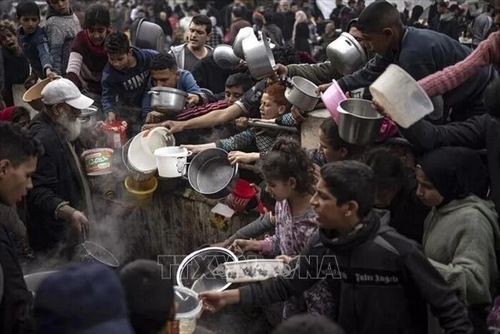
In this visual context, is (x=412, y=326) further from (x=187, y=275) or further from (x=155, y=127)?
(x=155, y=127)

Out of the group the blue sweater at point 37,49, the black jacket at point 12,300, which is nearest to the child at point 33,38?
the blue sweater at point 37,49

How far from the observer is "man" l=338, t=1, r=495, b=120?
160 inches

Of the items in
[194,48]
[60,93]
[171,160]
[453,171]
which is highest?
[453,171]

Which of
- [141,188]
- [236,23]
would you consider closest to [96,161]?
[141,188]

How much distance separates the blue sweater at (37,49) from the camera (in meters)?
7.41

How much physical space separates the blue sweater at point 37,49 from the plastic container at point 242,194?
3.26 meters

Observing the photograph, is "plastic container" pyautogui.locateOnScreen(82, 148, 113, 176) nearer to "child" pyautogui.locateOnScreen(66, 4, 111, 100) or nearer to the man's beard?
the man's beard

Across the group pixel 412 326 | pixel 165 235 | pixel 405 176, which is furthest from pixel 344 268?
pixel 165 235

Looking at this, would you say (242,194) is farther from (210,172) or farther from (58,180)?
(58,180)

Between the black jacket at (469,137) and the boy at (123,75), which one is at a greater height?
the black jacket at (469,137)

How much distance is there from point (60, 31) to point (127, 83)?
1.79 meters

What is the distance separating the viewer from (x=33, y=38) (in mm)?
7574

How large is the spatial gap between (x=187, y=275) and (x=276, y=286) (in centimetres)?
105

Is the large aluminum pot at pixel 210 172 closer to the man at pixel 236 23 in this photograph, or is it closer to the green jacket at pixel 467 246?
the green jacket at pixel 467 246
